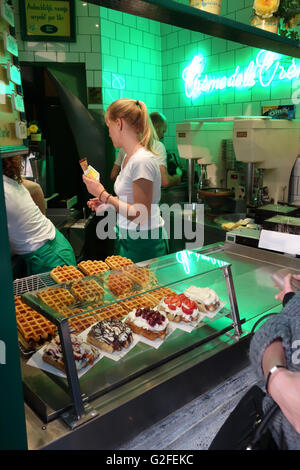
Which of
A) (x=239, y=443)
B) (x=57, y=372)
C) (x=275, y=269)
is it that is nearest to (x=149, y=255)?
(x=275, y=269)

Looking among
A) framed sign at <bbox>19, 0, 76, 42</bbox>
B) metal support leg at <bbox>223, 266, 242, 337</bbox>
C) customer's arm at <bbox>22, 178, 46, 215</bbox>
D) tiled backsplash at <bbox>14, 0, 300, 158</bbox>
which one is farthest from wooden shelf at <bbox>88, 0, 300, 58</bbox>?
framed sign at <bbox>19, 0, 76, 42</bbox>

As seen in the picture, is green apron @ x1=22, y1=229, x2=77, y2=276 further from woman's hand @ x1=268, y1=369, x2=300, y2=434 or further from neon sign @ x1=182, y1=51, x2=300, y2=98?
neon sign @ x1=182, y1=51, x2=300, y2=98

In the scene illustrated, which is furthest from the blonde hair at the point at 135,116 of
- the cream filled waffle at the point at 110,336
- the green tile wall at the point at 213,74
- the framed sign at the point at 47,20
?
the framed sign at the point at 47,20

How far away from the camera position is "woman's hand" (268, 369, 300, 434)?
97 cm

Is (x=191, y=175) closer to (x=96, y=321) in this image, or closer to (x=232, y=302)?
(x=232, y=302)

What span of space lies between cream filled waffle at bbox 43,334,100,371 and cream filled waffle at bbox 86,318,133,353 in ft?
0.16

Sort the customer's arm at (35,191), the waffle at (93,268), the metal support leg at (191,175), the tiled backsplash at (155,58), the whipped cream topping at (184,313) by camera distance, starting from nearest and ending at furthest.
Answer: the whipped cream topping at (184,313) < the waffle at (93,268) < the customer's arm at (35,191) < the metal support leg at (191,175) < the tiled backsplash at (155,58)

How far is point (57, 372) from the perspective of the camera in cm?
141

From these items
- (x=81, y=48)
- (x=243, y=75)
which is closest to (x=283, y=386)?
(x=243, y=75)

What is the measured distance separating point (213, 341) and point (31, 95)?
16.1 ft

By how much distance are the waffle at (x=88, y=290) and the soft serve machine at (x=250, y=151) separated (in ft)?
7.74

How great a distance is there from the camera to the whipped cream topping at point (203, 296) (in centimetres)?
184

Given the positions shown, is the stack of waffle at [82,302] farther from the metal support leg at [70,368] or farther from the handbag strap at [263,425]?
the handbag strap at [263,425]

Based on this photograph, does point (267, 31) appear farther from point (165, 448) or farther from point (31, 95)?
point (31, 95)
